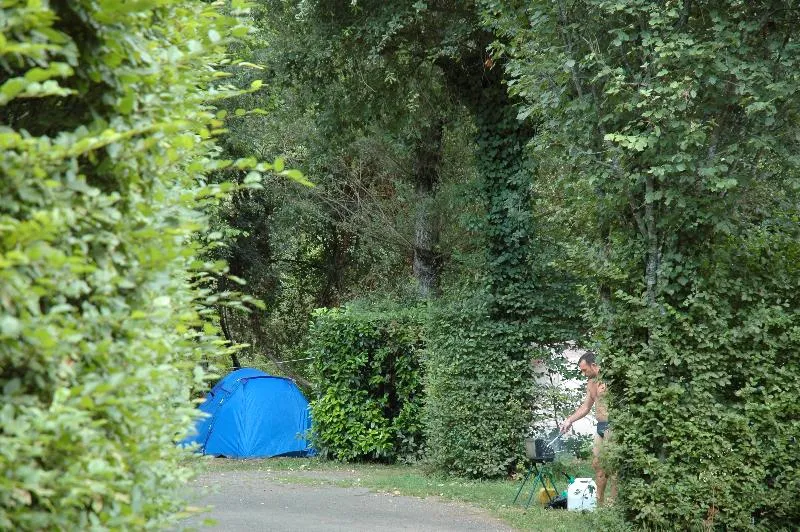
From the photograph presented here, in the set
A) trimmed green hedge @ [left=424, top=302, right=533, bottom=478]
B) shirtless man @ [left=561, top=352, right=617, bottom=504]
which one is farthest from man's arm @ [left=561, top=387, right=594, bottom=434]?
trimmed green hedge @ [left=424, top=302, right=533, bottom=478]

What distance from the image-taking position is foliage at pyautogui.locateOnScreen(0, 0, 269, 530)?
2.44m

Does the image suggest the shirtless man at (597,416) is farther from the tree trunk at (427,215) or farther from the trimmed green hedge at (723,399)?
the tree trunk at (427,215)

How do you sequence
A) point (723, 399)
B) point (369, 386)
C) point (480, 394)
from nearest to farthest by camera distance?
1. point (723, 399)
2. point (480, 394)
3. point (369, 386)

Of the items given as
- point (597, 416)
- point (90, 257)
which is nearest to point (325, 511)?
point (597, 416)

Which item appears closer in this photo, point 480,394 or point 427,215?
point 480,394

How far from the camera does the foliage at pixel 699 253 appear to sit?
A: 28.0ft

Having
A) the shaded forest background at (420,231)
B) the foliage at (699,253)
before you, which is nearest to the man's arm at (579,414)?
the shaded forest background at (420,231)

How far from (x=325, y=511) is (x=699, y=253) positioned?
18.1ft

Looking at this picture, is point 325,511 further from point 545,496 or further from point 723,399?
point 723,399

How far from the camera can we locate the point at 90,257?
9.42 ft

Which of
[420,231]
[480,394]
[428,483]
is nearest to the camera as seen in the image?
[428,483]

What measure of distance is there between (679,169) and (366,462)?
1123 cm

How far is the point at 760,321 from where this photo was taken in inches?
342

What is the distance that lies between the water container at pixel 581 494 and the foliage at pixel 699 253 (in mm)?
2106
